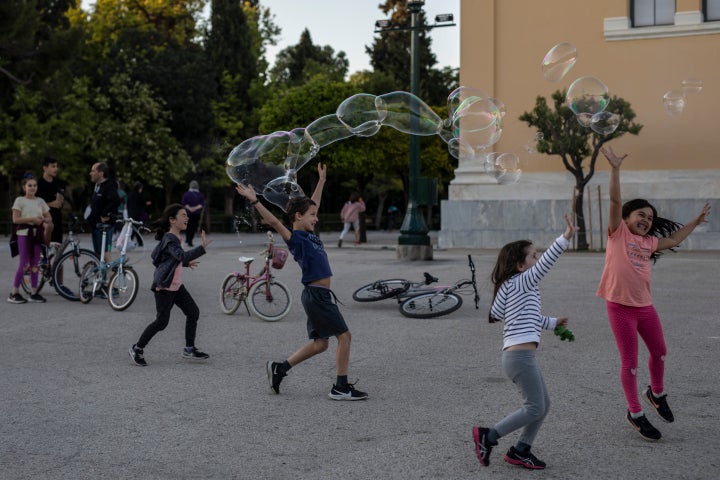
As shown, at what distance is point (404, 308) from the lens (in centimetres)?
1079

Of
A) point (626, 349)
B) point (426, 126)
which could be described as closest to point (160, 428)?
point (626, 349)

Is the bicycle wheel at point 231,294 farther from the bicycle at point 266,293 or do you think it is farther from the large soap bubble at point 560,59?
the large soap bubble at point 560,59

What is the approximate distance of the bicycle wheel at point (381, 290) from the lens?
11383 mm

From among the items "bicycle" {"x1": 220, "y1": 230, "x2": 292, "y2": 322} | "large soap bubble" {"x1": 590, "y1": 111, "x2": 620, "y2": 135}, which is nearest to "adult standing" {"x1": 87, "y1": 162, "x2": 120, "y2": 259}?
"bicycle" {"x1": 220, "y1": 230, "x2": 292, "y2": 322}

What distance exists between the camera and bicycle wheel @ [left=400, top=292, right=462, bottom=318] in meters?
10.8

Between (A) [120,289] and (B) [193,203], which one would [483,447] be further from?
(B) [193,203]

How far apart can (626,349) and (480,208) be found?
2006cm

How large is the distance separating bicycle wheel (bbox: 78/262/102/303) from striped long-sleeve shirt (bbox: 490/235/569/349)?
27.2 ft

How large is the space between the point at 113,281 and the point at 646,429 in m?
7.84

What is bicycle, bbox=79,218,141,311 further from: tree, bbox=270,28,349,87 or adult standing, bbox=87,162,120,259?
tree, bbox=270,28,349,87

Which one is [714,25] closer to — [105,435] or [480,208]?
[480,208]

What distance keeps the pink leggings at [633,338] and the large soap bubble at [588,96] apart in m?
4.45

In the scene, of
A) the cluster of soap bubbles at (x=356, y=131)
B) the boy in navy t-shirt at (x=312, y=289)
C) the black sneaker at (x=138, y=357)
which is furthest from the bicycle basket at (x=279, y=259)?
the boy in navy t-shirt at (x=312, y=289)

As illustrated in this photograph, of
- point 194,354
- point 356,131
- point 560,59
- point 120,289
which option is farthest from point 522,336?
point 120,289
